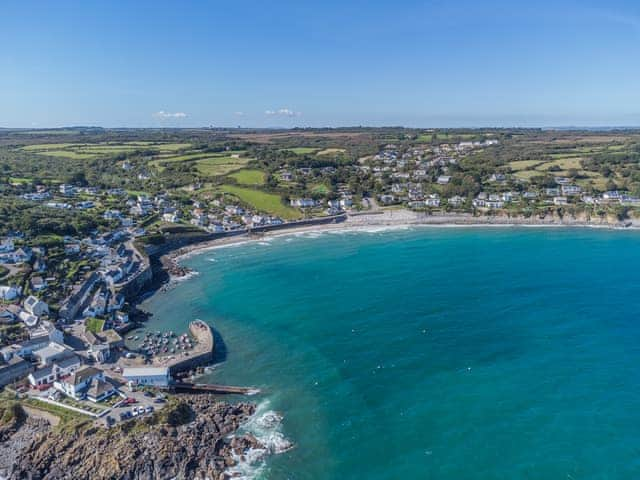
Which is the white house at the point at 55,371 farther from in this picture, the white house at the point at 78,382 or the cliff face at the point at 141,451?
the cliff face at the point at 141,451

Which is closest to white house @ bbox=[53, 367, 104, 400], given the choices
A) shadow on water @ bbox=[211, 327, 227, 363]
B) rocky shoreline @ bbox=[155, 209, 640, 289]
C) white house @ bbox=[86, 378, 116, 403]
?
white house @ bbox=[86, 378, 116, 403]

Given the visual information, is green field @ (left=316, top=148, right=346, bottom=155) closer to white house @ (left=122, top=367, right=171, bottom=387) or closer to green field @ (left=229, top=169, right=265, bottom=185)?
green field @ (left=229, top=169, right=265, bottom=185)

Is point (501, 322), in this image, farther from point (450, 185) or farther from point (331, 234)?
point (450, 185)

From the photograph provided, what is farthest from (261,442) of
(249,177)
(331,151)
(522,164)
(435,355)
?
(331,151)

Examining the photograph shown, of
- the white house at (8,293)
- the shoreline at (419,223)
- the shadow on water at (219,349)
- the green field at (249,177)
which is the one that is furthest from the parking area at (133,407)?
the green field at (249,177)

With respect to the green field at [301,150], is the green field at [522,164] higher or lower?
lower

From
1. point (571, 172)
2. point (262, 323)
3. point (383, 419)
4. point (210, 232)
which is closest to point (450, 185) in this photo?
point (571, 172)
